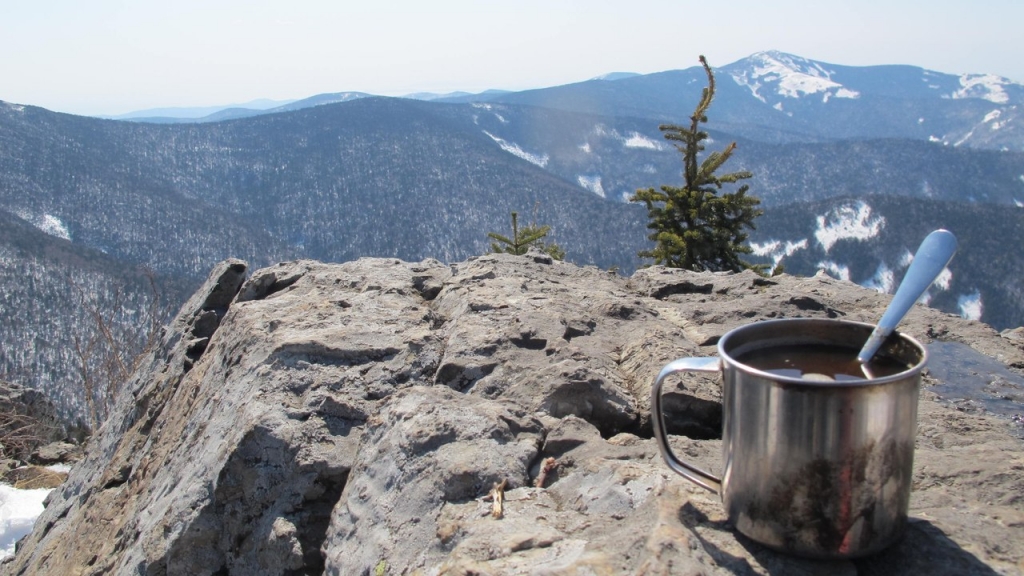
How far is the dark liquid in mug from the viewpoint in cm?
237

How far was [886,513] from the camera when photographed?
225cm

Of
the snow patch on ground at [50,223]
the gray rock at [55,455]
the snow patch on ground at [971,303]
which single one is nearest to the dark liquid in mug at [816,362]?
the gray rock at [55,455]

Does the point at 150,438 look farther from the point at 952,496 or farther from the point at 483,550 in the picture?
the point at 952,496

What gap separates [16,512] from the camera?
38.8 feet

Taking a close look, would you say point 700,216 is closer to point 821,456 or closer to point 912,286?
point 912,286

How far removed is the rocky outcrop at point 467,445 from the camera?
2580mm

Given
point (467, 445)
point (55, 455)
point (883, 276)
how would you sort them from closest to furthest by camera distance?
1. point (467, 445)
2. point (55, 455)
3. point (883, 276)

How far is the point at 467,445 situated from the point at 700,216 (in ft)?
35.0

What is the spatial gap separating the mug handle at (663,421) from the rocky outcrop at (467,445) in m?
0.14

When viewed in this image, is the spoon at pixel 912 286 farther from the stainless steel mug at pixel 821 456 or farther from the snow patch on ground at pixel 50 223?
the snow patch on ground at pixel 50 223

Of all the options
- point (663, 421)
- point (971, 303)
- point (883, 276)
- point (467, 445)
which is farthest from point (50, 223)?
point (971, 303)

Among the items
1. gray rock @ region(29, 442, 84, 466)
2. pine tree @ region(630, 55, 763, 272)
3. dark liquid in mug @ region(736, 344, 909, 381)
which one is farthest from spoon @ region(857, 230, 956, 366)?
gray rock @ region(29, 442, 84, 466)

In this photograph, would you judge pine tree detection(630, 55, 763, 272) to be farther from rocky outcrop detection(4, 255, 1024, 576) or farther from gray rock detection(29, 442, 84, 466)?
gray rock detection(29, 442, 84, 466)

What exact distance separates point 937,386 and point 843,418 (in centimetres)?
261
